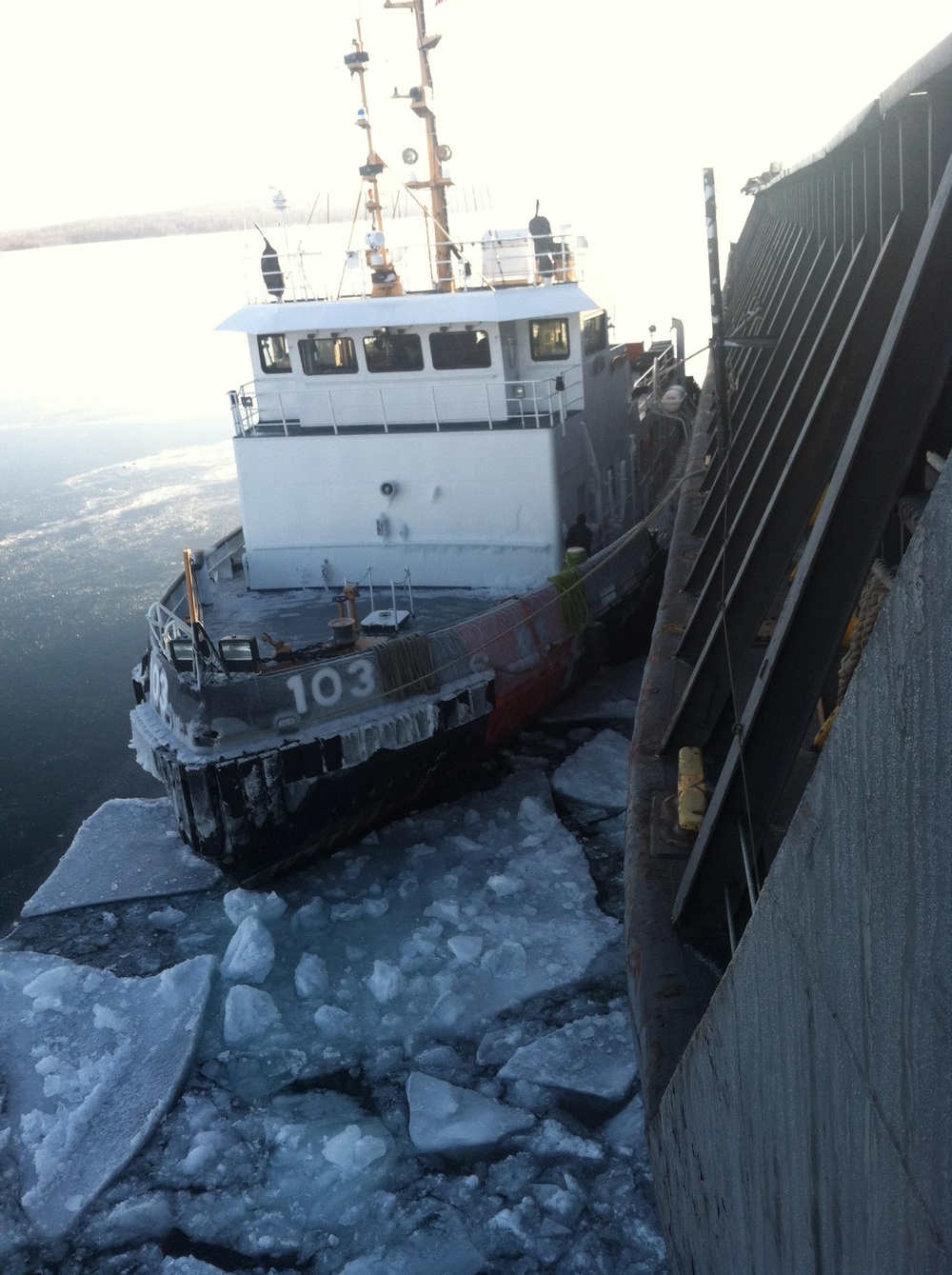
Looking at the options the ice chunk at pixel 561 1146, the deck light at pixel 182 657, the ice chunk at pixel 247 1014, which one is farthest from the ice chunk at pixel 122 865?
the ice chunk at pixel 561 1146

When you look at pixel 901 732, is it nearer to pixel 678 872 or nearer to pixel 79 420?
pixel 678 872

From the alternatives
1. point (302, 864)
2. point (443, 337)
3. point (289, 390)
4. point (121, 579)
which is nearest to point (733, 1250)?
point (302, 864)

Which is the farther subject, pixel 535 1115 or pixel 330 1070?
pixel 330 1070

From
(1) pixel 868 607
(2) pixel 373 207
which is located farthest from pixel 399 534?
(1) pixel 868 607

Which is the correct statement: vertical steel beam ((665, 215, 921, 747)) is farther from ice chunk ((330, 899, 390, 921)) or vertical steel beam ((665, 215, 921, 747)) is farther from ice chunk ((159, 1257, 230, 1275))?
ice chunk ((330, 899, 390, 921))

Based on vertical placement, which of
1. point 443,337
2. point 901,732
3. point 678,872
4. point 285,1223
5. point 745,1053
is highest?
point 443,337

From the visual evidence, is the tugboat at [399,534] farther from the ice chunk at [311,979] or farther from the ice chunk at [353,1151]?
the ice chunk at [353,1151]

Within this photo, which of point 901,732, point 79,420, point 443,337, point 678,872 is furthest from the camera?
point 79,420
